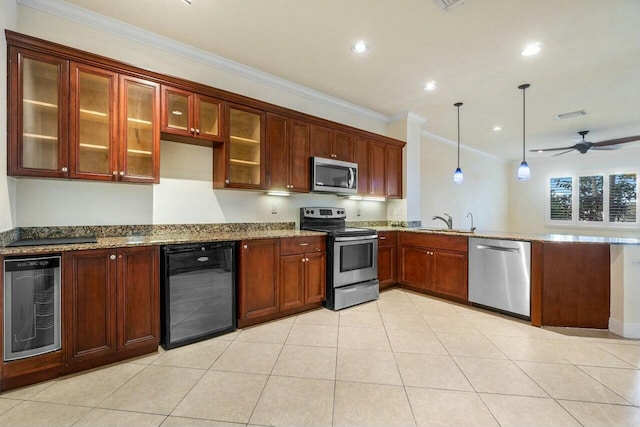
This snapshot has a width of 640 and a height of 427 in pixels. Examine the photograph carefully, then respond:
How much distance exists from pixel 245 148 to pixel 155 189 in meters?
1.02

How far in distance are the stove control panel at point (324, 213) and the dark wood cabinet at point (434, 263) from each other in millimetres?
1045

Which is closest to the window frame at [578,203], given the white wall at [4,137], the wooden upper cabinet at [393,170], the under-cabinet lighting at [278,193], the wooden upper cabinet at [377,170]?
the wooden upper cabinet at [393,170]

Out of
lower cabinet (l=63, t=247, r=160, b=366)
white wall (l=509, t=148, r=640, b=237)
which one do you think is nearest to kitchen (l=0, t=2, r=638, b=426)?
lower cabinet (l=63, t=247, r=160, b=366)

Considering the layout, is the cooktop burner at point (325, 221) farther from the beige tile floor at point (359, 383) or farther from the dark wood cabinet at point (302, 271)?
the beige tile floor at point (359, 383)

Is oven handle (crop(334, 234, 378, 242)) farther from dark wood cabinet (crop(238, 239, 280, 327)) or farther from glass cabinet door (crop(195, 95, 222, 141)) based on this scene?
glass cabinet door (crop(195, 95, 222, 141))

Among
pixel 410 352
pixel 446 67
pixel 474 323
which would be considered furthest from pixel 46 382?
pixel 446 67

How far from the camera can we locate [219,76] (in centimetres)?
316

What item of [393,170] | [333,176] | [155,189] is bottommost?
[155,189]

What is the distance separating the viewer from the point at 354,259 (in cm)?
356

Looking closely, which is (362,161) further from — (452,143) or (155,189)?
(452,143)

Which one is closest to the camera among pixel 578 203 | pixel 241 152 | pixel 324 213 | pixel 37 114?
pixel 37 114

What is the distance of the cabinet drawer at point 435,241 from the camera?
361 cm

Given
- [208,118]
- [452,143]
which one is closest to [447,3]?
[208,118]

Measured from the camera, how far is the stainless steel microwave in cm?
359
